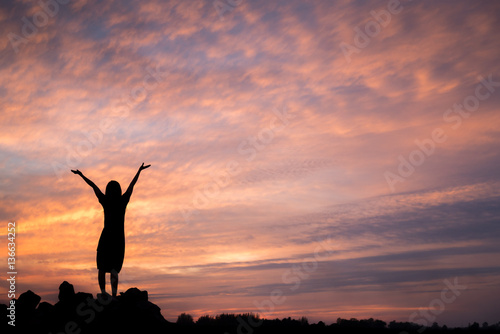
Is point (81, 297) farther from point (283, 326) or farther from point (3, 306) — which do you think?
point (283, 326)

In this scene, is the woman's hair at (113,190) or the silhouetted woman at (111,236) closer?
the silhouetted woman at (111,236)

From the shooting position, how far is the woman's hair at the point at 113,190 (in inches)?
496

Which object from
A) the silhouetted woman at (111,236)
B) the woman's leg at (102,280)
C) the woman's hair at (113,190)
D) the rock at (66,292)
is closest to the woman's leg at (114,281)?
the silhouetted woman at (111,236)

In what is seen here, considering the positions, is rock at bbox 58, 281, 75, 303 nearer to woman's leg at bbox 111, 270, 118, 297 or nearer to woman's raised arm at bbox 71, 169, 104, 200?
woman's leg at bbox 111, 270, 118, 297

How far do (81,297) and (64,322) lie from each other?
803 mm

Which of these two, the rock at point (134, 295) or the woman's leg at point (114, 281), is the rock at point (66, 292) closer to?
the woman's leg at point (114, 281)

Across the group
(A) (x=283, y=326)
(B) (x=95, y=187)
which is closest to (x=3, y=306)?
(B) (x=95, y=187)

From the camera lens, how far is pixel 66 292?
42.6ft

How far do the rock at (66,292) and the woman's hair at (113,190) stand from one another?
314cm

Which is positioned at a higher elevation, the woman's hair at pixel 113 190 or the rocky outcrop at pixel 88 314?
the woman's hair at pixel 113 190

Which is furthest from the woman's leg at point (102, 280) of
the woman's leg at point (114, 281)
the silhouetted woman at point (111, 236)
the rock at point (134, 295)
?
the rock at point (134, 295)

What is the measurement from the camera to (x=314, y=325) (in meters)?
12.0

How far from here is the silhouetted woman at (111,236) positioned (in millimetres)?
12500

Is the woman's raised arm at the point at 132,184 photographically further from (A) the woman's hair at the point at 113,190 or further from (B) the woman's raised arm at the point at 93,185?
(B) the woman's raised arm at the point at 93,185
